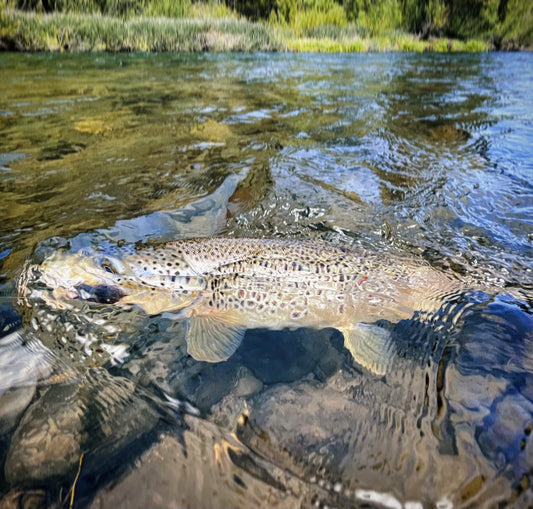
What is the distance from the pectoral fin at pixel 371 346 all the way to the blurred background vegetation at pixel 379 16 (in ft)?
132

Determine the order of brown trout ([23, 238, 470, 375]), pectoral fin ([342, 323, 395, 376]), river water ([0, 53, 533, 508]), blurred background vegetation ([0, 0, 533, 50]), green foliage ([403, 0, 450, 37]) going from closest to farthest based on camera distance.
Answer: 1. river water ([0, 53, 533, 508])
2. pectoral fin ([342, 323, 395, 376])
3. brown trout ([23, 238, 470, 375])
4. blurred background vegetation ([0, 0, 533, 50])
5. green foliage ([403, 0, 450, 37])

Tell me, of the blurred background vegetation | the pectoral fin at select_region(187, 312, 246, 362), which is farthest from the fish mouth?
the blurred background vegetation

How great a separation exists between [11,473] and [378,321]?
7.80 ft

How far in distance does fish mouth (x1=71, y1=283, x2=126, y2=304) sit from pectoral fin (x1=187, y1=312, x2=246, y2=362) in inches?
24.2

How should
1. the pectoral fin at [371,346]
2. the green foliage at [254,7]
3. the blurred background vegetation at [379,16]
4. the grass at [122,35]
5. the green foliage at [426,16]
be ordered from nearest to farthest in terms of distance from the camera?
the pectoral fin at [371,346]
the grass at [122,35]
the blurred background vegetation at [379,16]
the green foliage at [254,7]
the green foliage at [426,16]

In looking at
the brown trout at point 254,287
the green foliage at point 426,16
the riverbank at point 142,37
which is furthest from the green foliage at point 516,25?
the brown trout at point 254,287

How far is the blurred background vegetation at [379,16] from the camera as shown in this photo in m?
38.6

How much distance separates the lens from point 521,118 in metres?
9.12

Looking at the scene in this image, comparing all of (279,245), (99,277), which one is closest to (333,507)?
(279,245)

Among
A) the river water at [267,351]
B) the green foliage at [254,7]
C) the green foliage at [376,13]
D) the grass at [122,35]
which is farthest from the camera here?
the green foliage at [376,13]

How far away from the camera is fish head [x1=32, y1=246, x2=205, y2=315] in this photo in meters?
→ 2.90

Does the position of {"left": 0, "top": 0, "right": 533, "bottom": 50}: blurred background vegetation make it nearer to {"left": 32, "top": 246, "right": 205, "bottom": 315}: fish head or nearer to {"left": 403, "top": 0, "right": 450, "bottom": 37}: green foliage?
{"left": 403, "top": 0, "right": 450, "bottom": 37}: green foliage

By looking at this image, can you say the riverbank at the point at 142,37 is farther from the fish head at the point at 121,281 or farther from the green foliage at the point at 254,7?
the fish head at the point at 121,281

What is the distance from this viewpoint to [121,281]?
9.77ft
